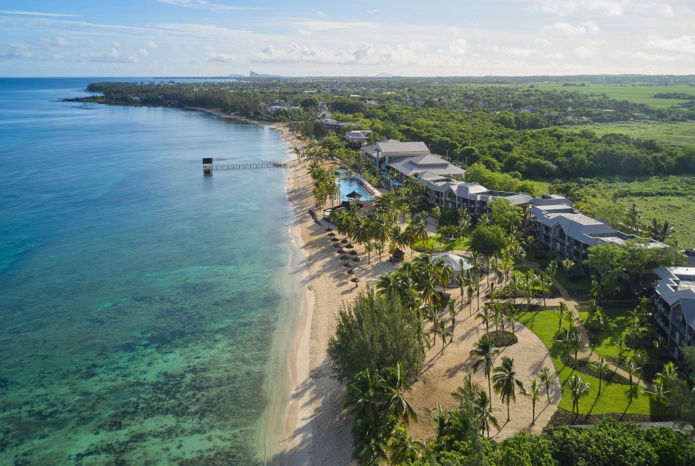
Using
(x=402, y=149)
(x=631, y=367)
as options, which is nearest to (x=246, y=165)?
(x=402, y=149)

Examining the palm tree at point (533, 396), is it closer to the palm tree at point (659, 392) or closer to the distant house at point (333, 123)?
the palm tree at point (659, 392)

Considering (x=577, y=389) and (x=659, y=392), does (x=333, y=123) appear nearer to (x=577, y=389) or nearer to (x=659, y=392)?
(x=577, y=389)

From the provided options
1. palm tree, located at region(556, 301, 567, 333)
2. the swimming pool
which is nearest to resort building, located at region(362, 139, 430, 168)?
the swimming pool

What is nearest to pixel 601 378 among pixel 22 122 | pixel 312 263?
pixel 312 263

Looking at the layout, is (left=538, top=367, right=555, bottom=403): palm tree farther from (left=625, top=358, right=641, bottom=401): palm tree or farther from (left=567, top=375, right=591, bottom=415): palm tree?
(left=625, top=358, right=641, bottom=401): palm tree

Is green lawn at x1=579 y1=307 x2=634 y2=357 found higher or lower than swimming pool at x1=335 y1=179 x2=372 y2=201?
lower

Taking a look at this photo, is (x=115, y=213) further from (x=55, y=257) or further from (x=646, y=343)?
(x=646, y=343)

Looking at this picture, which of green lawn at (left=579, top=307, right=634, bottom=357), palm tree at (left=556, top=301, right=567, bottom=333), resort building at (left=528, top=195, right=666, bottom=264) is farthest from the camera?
resort building at (left=528, top=195, right=666, bottom=264)
